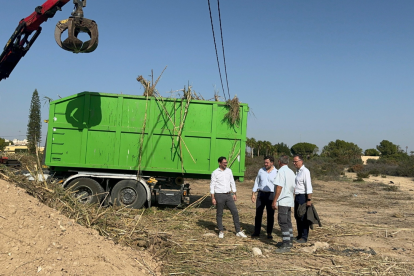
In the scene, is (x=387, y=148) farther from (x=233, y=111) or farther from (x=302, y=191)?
(x=302, y=191)

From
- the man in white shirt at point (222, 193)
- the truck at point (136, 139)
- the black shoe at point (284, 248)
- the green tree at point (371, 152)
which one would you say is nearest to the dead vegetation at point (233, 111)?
the truck at point (136, 139)

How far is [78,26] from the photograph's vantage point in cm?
780

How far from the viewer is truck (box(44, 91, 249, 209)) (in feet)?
29.7

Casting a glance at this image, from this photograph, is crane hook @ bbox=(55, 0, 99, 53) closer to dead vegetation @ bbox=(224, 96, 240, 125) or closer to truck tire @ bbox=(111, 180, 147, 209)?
truck tire @ bbox=(111, 180, 147, 209)

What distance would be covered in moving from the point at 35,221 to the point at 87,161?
15.2 feet

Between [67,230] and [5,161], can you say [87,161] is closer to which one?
[67,230]

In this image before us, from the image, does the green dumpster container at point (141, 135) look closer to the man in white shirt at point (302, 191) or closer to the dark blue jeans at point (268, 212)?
the dark blue jeans at point (268, 212)

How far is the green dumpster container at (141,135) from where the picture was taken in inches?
356

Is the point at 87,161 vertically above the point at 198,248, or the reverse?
the point at 87,161

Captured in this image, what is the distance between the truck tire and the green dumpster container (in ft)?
1.36

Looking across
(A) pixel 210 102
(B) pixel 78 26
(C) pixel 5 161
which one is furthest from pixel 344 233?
(C) pixel 5 161

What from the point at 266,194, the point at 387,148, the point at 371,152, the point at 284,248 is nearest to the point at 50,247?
the point at 284,248

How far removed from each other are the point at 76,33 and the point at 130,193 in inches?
164

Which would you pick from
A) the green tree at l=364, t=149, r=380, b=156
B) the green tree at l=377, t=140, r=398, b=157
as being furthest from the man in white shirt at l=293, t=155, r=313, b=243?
the green tree at l=364, t=149, r=380, b=156
